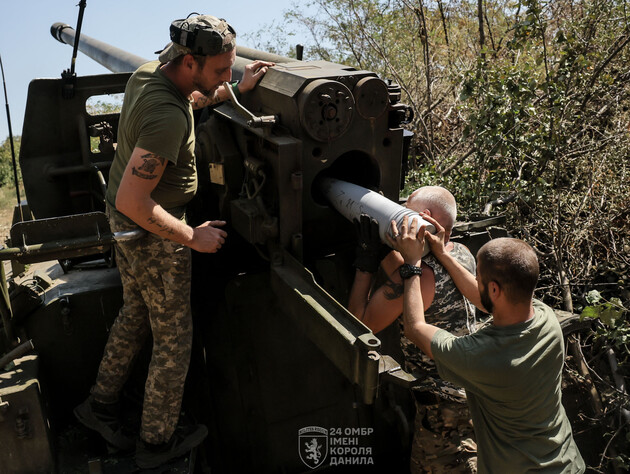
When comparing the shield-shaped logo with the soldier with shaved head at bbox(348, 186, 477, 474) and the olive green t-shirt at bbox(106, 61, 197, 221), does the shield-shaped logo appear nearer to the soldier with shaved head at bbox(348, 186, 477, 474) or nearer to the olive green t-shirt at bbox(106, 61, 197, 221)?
the soldier with shaved head at bbox(348, 186, 477, 474)

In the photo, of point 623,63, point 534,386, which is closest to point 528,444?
point 534,386

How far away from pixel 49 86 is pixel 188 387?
83.7 inches

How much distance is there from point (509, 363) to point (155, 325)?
174 centimetres

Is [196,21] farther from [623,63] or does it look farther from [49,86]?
[623,63]

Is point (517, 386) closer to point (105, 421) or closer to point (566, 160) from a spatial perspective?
point (105, 421)

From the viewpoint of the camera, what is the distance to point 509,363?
2.53 meters

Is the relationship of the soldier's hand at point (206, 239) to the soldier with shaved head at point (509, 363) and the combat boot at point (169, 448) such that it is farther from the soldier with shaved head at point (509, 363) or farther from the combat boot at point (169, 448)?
the combat boot at point (169, 448)

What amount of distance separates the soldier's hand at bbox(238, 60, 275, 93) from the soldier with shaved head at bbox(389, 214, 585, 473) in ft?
4.19

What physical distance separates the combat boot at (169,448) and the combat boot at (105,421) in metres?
0.11

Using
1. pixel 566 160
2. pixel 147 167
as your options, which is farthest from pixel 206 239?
pixel 566 160

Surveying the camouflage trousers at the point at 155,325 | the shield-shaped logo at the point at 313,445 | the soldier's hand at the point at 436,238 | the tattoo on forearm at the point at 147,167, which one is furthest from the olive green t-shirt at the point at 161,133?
the shield-shaped logo at the point at 313,445

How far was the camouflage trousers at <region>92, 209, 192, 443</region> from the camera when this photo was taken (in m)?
3.20

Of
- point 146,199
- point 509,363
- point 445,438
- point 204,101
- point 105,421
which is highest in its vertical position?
point 204,101

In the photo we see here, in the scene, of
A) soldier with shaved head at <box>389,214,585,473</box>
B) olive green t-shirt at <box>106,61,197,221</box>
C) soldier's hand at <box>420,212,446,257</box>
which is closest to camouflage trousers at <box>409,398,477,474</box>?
soldier with shaved head at <box>389,214,585,473</box>
